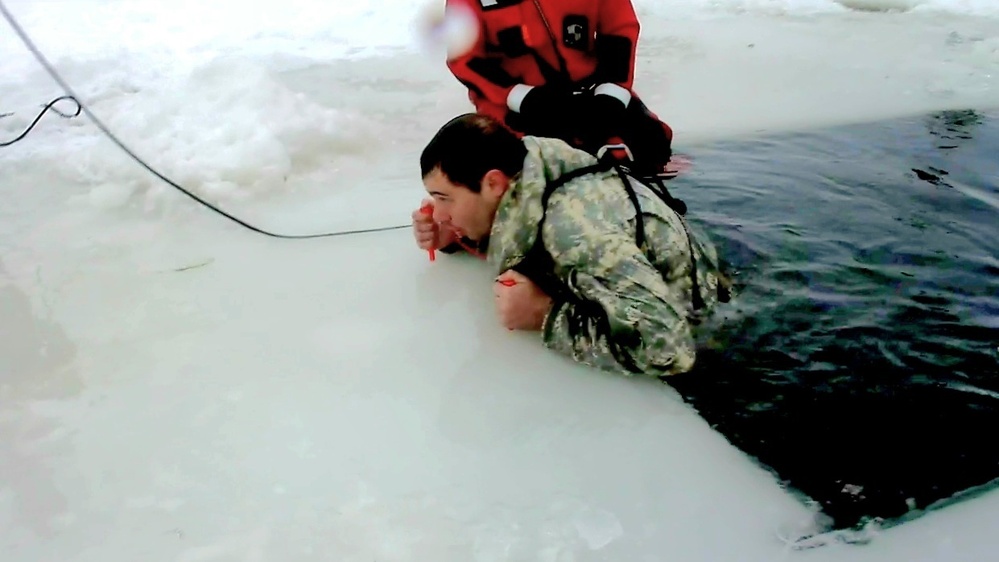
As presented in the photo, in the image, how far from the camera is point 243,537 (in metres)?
1.28

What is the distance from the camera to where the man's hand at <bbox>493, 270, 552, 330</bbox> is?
5.45ft

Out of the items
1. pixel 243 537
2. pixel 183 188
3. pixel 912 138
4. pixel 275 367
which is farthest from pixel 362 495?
pixel 912 138

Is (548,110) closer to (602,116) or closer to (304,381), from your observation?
(602,116)

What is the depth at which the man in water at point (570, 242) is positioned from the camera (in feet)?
5.08

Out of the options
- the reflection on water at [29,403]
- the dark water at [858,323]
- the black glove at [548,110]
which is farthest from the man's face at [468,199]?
→ the reflection on water at [29,403]

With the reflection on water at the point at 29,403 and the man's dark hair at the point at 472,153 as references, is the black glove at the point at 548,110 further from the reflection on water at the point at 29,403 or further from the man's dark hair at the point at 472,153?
the reflection on water at the point at 29,403

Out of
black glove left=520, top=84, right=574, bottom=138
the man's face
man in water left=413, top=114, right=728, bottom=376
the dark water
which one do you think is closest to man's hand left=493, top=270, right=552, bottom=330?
man in water left=413, top=114, right=728, bottom=376

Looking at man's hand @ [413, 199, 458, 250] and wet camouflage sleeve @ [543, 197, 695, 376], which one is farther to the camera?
man's hand @ [413, 199, 458, 250]

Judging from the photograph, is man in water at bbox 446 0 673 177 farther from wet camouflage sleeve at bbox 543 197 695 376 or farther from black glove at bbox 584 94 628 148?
wet camouflage sleeve at bbox 543 197 695 376

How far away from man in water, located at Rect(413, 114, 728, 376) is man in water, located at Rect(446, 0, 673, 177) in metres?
0.68

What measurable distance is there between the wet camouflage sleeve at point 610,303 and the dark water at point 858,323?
0.38 feet

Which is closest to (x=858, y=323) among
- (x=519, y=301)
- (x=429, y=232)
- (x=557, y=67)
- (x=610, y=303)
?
(x=610, y=303)

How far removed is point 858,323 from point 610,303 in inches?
24.5

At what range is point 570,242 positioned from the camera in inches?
62.4
